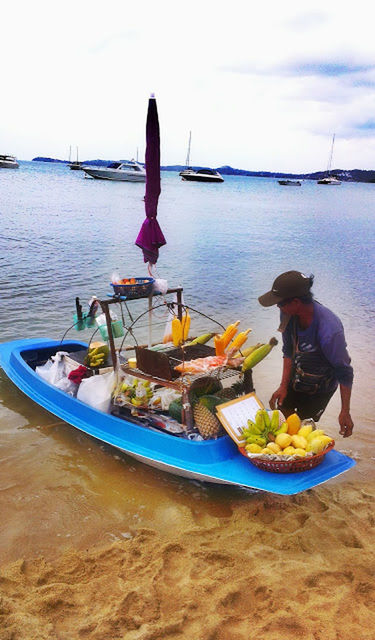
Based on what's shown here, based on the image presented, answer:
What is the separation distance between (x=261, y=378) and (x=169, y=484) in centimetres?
336

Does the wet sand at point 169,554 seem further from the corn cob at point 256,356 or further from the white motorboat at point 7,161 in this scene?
the white motorboat at point 7,161

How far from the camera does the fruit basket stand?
5398 millimetres

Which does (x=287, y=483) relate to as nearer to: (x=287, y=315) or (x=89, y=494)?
(x=287, y=315)

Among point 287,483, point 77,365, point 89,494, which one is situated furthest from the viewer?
point 77,365

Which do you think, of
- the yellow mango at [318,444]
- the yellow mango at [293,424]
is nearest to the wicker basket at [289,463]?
the yellow mango at [318,444]

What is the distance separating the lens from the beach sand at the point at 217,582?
3145mm

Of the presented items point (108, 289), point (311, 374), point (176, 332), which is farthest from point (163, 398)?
point (108, 289)

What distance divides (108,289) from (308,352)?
10663 mm

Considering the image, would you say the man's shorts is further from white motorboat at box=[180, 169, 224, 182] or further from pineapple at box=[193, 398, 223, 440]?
white motorboat at box=[180, 169, 224, 182]

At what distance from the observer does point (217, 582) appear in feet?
11.6

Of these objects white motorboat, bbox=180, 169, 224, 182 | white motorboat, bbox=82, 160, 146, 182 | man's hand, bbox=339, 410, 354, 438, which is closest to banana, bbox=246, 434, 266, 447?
man's hand, bbox=339, 410, 354, 438

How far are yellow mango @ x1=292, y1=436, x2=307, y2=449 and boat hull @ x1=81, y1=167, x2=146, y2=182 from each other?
6831 cm

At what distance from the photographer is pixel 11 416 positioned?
6465mm

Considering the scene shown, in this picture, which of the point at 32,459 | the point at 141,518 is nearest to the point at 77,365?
the point at 32,459
